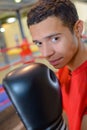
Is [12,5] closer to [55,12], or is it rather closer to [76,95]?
[55,12]

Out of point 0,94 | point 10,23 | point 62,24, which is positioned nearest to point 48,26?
point 62,24

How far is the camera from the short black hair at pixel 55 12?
33.4 inches

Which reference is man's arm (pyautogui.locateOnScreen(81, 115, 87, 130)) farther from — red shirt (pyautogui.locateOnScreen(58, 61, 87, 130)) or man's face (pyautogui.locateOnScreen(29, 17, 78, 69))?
man's face (pyautogui.locateOnScreen(29, 17, 78, 69))

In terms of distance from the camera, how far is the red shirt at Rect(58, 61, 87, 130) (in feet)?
2.59

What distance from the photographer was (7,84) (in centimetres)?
61

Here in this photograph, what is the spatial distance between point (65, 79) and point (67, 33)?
0.21 meters

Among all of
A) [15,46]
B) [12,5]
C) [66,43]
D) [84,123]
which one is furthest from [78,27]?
[15,46]

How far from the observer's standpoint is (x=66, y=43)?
0.84m

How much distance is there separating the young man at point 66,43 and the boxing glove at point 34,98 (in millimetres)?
197

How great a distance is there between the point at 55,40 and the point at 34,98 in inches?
11.7

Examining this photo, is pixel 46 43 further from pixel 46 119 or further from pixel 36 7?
pixel 46 119

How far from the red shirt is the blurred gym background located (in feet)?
1.38

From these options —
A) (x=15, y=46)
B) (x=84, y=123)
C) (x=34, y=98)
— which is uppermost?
(x=34, y=98)

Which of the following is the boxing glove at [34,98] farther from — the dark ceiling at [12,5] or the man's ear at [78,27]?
the dark ceiling at [12,5]
